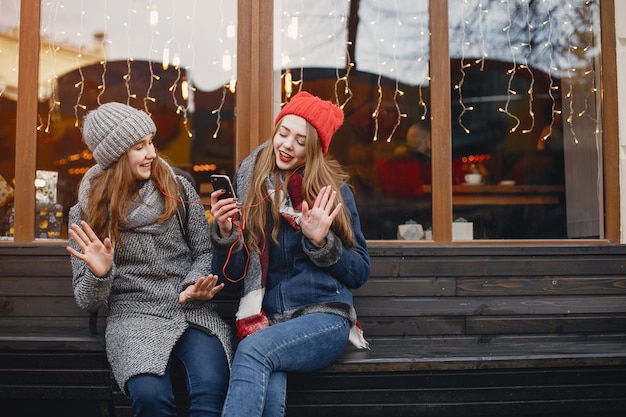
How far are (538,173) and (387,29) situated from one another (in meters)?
1.61

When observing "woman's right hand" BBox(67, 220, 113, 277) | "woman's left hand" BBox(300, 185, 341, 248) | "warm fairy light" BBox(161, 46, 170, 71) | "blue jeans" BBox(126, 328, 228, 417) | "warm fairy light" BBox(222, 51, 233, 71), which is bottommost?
"blue jeans" BBox(126, 328, 228, 417)

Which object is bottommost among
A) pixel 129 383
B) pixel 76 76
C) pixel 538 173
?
pixel 129 383

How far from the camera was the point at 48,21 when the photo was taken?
15.1ft

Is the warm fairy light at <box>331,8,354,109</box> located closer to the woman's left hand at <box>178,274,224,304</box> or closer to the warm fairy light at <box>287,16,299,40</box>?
the warm fairy light at <box>287,16,299,40</box>

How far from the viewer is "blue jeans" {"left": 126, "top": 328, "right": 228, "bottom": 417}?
2.75 metres

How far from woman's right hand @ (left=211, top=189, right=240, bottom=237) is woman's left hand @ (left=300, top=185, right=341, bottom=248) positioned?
1.00 ft

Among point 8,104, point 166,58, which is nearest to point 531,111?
point 166,58

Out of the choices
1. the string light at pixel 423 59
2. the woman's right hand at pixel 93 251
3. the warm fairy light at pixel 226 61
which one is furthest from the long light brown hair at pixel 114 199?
the string light at pixel 423 59

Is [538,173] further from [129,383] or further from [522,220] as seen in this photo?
[129,383]

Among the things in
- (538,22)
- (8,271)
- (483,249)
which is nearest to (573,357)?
(483,249)

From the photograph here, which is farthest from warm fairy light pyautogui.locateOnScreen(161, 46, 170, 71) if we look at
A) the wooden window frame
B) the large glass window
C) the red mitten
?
the red mitten

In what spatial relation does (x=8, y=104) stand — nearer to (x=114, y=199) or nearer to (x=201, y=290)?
(x=114, y=199)

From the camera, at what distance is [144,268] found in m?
3.06

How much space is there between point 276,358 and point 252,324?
324 millimetres
